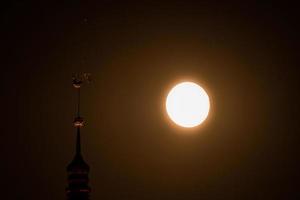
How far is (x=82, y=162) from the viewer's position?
111750mm

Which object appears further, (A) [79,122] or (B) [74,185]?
(A) [79,122]

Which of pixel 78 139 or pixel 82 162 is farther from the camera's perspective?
pixel 78 139

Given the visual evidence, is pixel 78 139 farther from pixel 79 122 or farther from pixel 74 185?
pixel 74 185

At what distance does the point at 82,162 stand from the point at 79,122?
10.9 m

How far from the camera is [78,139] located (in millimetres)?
119625

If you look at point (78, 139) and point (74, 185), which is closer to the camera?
point (74, 185)

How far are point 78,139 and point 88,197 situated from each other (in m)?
13.2

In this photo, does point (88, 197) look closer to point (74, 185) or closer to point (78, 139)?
point (74, 185)

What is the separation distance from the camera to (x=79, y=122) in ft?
396

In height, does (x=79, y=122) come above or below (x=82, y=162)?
above

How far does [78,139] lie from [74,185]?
1367 centimetres

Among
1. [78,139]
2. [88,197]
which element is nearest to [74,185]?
[88,197]

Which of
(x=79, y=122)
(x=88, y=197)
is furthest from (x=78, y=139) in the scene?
(x=88, y=197)

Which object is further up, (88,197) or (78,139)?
(78,139)
